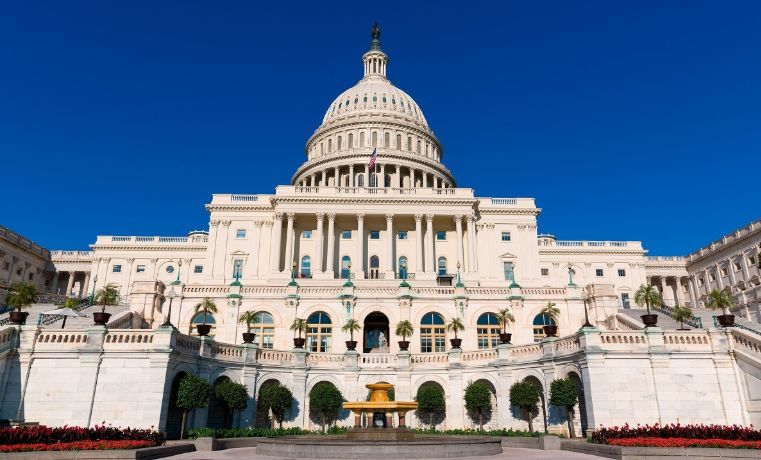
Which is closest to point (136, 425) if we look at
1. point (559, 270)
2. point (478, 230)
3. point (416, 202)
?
point (416, 202)

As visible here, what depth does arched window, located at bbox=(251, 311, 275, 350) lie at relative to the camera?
4706cm

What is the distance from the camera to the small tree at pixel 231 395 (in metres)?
31.3

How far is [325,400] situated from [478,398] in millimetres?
9934

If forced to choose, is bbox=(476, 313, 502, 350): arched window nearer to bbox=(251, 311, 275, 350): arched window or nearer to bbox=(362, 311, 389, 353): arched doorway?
bbox=(362, 311, 389, 353): arched doorway

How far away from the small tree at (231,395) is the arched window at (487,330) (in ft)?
78.5

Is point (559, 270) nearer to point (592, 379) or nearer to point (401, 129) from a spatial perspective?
point (401, 129)

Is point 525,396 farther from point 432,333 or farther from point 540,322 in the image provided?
point 540,322

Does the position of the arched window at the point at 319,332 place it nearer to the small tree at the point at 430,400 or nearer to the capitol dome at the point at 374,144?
the small tree at the point at 430,400

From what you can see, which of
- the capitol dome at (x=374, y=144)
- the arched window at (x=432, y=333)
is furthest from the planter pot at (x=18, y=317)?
the capitol dome at (x=374, y=144)

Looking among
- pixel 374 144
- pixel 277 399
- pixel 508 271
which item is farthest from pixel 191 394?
pixel 374 144

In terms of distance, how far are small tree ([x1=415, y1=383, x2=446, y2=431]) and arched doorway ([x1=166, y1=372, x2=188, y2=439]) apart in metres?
15.0

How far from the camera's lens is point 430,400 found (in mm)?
35000

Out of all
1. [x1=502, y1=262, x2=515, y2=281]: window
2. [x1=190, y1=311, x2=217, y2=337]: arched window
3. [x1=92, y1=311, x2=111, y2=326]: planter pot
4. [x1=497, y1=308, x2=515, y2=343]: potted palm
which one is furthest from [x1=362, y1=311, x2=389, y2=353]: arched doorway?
[x1=502, y1=262, x2=515, y2=281]: window

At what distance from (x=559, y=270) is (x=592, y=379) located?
226 feet
